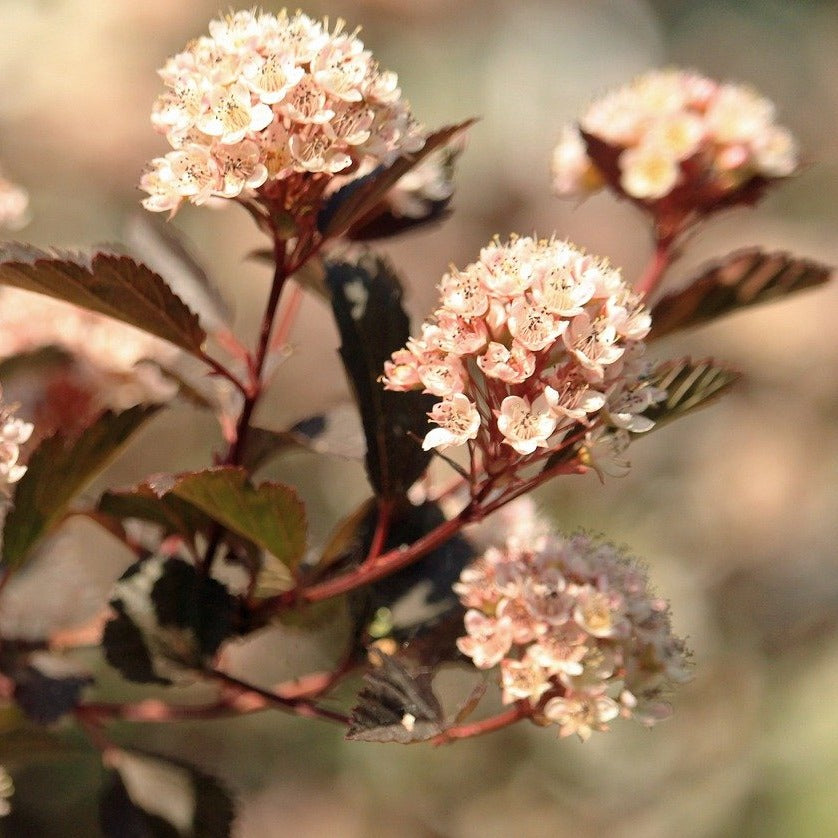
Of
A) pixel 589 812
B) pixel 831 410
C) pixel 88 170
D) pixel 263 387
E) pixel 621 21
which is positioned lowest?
pixel 263 387

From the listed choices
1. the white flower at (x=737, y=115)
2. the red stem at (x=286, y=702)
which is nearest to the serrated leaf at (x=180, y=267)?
the red stem at (x=286, y=702)

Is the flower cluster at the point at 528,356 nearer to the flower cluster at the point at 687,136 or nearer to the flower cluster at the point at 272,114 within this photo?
the flower cluster at the point at 272,114

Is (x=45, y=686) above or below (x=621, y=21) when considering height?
below

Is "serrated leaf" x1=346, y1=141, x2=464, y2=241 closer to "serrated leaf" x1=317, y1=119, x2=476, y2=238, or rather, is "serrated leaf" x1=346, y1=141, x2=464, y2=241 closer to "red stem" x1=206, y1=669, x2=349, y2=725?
"serrated leaf" x1=317, y1=119, x2=476, y2=238

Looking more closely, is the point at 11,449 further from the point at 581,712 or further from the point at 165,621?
the point at 581,712

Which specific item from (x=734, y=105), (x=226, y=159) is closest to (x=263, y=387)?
(x=226, y=159)

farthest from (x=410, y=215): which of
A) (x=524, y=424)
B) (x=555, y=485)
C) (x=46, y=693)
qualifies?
(x=555, y=485)

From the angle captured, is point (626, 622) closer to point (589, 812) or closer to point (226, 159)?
point (226, 159)
